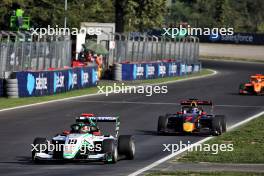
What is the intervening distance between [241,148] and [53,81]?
19156 millimetres

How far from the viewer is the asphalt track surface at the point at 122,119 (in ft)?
55.5

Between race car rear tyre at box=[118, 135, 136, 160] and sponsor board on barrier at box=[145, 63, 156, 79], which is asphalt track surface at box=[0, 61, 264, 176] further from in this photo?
sponsor board on barrier at box=[145, 63, 156, 79]

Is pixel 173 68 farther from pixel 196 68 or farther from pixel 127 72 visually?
pixel 127 72

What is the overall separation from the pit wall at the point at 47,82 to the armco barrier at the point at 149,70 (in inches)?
261

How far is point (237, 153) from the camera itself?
1944cm

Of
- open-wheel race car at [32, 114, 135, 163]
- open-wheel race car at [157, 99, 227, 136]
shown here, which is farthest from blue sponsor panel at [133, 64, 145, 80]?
open-wheel race car at [32, 114, 135, 163]

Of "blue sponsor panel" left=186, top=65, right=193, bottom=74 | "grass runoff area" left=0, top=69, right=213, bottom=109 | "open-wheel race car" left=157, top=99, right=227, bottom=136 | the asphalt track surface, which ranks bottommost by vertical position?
the asphalt track surface

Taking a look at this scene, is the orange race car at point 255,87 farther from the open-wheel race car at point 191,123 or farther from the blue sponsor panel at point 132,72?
the open-wheel race car at point 191,123

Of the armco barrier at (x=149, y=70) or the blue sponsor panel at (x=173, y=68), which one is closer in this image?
the armco barrier at (x=149, y=70)

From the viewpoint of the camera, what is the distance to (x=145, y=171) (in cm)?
1620

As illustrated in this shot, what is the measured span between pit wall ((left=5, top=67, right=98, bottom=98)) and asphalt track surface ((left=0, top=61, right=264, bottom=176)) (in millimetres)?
1802

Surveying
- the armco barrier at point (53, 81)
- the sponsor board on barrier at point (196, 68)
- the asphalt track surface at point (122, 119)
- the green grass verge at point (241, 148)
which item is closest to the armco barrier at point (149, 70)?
the sponsor board on barrier at point (196, 68)

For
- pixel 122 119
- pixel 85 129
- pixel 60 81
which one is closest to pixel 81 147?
pixel 85 129

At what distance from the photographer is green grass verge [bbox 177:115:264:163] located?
722 inches
